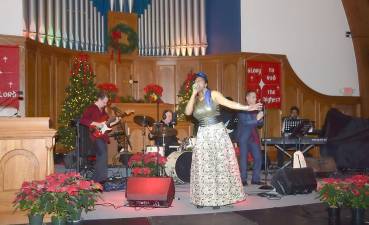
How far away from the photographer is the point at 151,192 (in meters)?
6.24

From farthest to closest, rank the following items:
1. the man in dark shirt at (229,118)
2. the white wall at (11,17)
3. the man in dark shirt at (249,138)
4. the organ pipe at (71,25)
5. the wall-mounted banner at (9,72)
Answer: the organ pipe at (71,25)
the white wall at (11,17)
the wall-mounted banner at (9,72)
the man in dark shirt at (229,118)
the man in dark shirt at (249,138)

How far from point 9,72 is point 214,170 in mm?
6723

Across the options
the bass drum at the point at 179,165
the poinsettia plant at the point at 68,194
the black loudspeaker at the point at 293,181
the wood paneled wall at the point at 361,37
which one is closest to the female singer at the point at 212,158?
the black loudspeaker at the point at 293,181

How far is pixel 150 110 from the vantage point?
480 inches

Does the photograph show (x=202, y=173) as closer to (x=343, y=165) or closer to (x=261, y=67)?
(x=343, y=165)

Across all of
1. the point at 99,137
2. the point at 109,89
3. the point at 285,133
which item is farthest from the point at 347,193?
the point at 109,89

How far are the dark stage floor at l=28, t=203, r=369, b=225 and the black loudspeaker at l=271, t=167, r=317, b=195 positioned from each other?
1190mm

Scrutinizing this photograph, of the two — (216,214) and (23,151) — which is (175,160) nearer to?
(216,214)

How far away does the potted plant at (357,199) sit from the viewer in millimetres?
5160

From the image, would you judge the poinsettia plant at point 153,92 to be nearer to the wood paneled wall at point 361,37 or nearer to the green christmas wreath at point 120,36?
the green christmas wreath at point 120,36

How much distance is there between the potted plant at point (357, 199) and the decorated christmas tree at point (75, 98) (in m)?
7.66

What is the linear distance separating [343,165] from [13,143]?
7029 mm

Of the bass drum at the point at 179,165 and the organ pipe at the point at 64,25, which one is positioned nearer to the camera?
the bass drum at the point at 179,165

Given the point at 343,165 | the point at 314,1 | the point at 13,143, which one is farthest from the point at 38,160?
the point at 314,1
